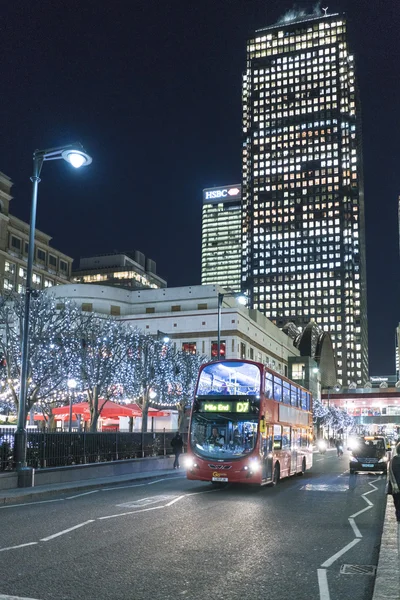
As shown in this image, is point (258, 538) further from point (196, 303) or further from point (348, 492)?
point (196, 303)

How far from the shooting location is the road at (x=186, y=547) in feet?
24.2

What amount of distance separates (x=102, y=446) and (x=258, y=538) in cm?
1613

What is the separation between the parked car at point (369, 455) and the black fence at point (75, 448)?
10401 mm

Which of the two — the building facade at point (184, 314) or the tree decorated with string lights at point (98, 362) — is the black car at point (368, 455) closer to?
the tree decorated with string lights at point (98, 362)

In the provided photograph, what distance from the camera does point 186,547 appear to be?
396 inches

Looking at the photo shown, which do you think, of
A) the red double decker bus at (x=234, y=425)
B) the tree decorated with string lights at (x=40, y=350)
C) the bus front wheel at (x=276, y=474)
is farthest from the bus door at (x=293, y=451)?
the tree decorated with string lights at (x=40, y=350)

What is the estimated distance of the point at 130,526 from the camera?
39.9ft

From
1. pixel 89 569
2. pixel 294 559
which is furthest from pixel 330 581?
pixel 89 569

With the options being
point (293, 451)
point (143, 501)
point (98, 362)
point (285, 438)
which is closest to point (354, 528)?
point (143, 501)

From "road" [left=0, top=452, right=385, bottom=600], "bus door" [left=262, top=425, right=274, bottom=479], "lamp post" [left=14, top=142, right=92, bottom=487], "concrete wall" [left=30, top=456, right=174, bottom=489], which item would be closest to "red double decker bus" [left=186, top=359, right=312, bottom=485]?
"bus door" [left=262, top=425, right=274, bottom=479]

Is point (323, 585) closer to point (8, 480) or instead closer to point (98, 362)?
point (8, 480)

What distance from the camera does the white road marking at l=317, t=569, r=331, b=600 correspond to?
715 cm

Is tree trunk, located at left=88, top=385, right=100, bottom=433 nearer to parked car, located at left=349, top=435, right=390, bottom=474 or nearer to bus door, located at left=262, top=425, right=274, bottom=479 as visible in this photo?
parked car, located at left=349, top=435, right=390, bottom=474

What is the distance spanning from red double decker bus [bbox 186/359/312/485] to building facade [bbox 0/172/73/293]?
2945 inches
